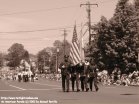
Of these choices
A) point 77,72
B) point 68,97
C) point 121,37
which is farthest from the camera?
point 121,37

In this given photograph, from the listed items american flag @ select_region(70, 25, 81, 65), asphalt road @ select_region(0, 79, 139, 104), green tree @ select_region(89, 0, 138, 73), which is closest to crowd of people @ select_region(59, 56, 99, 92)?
american flag @ select_region(70, 25, 81, 65)

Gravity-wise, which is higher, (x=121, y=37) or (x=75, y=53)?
(x=121, y=37)

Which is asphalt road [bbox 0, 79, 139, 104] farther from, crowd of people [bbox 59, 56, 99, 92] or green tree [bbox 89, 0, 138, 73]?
green tree [bbox 89, 0, 138, 73]

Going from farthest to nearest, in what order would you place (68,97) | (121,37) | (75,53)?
(121,37) < (75,53) < (68,97)

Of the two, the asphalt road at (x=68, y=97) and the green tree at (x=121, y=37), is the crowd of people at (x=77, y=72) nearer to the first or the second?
the asphalt road at (x=68, y=97)

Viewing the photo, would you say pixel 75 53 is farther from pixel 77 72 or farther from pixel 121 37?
pixel 121 37

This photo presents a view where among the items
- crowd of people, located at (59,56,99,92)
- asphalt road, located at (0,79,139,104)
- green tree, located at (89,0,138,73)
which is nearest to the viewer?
asphalt road, located at (0,79,139,104)

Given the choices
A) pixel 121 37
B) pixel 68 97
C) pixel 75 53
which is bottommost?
pixel 68 97

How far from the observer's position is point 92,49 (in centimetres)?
6450

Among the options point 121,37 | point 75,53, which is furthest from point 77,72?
point 121,37

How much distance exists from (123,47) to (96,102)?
41.0 m

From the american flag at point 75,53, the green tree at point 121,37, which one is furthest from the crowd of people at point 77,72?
the green tree at point 121,37

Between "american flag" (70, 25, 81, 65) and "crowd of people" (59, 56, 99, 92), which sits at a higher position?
"american flag" (70, 25, 81, 65)

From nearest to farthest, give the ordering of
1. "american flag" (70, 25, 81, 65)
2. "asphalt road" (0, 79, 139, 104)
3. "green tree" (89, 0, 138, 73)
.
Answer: "asphalt road" (0, 79, 139, 104) < "american flag" (70, 25, 81, 65) < "green tree" (89, 0, 138, 73)
